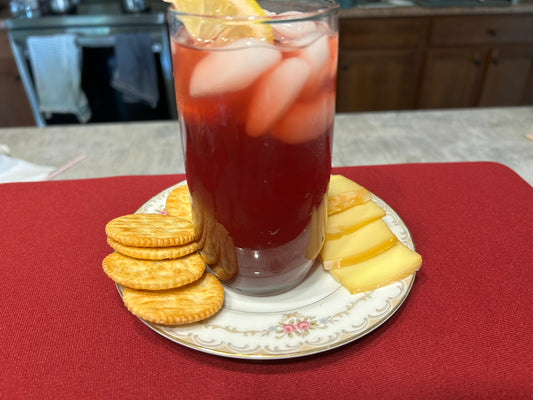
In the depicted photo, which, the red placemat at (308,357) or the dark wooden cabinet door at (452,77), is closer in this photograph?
the red placemat at (308,357)

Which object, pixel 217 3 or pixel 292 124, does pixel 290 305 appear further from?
pixel 217 3

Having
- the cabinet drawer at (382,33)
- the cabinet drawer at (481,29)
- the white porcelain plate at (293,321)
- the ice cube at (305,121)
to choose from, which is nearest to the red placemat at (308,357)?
the white porcelain plate at (293,321)

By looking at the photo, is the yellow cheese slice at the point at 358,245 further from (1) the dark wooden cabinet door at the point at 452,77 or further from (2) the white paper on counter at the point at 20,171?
(1) the dark wooden cabinet door at the point at 452,77

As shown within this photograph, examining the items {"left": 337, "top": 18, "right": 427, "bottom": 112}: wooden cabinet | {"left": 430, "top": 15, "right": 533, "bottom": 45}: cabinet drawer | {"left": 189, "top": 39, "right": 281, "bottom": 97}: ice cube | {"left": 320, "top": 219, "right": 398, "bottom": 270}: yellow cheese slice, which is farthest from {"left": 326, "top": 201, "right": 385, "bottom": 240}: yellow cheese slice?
{"left": 430, "top": 15, "right": 533, "bottom": 45}: cabinet drawer

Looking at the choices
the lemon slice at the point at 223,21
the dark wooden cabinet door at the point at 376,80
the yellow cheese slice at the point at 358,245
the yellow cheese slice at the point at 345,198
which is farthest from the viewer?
the dark wooden cabinet door at the point at 376,80

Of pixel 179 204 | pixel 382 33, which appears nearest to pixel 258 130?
pixel 179 204

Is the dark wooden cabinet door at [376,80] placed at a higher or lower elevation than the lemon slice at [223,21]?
lower
